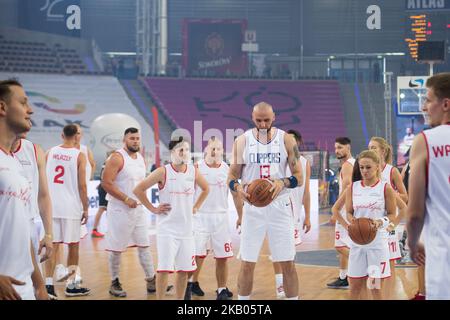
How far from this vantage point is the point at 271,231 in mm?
6531

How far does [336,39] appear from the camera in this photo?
37188 millimetres

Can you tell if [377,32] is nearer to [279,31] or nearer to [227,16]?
[279,31]

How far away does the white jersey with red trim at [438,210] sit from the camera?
11.7ft

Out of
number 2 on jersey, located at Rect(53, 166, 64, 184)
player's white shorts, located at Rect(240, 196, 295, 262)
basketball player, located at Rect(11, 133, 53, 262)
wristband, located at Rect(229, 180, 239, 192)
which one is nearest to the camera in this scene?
basketball player, located at Rect(11, 133, 53, 262)

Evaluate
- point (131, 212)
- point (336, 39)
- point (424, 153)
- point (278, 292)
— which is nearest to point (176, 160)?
point (131, 212)

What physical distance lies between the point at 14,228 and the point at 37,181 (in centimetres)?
55

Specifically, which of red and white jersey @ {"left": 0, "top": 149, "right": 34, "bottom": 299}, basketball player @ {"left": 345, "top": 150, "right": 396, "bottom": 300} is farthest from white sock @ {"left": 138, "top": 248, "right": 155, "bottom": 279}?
red and white jersey @ {"left": 0, "top": 149, "right": 34, "bottom": 299}

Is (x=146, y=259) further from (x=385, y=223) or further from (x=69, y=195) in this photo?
(x=385, y=223)

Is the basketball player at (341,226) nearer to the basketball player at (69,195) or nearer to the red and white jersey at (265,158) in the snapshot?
the red and white jersey at (265,158)

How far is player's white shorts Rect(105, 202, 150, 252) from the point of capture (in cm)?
820

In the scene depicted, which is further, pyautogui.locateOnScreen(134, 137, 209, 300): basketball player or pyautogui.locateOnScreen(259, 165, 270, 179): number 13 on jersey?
pyautogui.locateOnScreen(134, 137, 209, 300): basketball player

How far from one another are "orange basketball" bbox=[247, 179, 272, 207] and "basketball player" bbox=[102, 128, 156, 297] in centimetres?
219

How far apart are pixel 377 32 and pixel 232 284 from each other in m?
30.4

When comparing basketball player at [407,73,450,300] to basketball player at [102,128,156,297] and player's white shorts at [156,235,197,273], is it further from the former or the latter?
basketball player at [102,128,156,297]
